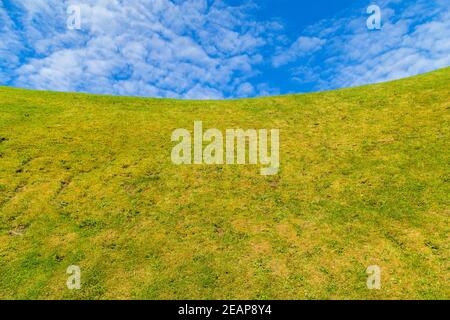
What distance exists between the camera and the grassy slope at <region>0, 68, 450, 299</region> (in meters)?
13.6

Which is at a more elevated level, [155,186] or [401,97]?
[401,97]

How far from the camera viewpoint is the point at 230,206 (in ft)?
61.0

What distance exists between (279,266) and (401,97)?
71.4 ft

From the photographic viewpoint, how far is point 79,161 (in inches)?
881

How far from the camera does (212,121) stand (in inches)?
1113

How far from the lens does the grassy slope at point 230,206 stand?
44.7ft

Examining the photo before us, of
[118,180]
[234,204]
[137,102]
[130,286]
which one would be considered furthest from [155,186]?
[137,102]

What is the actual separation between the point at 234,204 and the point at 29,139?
16.7 meters

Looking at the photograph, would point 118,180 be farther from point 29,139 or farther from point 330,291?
point 330,291

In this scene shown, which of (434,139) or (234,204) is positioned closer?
(234,204)

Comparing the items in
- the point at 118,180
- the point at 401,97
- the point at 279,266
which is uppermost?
the point at 401,97

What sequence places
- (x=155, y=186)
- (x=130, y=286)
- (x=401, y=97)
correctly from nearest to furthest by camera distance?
1. (x=130, y=286)
2. (x=155, y=186)
3. (x=401, y=97)
